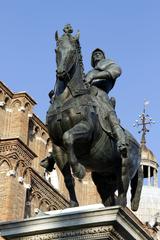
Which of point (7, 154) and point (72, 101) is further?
point (7, 154)

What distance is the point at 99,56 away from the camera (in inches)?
352

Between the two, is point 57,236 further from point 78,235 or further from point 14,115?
point 14,115

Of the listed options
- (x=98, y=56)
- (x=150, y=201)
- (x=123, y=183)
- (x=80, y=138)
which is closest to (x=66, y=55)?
(x=98, y=56)

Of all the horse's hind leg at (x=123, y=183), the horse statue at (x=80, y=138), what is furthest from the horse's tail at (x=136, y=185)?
the horse's hind leg at (x=123, y=183)

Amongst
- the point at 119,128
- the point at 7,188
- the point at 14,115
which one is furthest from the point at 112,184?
the point at 14,115

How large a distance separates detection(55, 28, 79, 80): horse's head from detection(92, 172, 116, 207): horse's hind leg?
3.70 ft

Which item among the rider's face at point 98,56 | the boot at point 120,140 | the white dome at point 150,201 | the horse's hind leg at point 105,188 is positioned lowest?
the horse's hind leg at point 105,188

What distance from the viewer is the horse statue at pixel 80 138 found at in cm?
794

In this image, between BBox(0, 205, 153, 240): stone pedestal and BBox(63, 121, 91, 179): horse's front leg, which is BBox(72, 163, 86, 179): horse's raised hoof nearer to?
BBox(63, 121, 91, 179): horse's front leg

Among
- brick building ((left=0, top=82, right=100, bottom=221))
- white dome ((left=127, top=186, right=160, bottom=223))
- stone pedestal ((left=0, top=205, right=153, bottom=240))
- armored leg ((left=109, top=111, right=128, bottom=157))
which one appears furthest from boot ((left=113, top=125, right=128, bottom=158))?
white dome ((left=127, top=186, right=160, bottom=223))

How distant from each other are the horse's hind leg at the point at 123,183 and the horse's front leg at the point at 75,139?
0.43 meters

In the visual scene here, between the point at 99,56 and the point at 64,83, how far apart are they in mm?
820

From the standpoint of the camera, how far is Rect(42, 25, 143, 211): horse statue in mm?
7938

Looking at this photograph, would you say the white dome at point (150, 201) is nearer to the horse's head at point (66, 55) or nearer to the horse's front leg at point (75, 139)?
the horse's head at point (66, 55)
